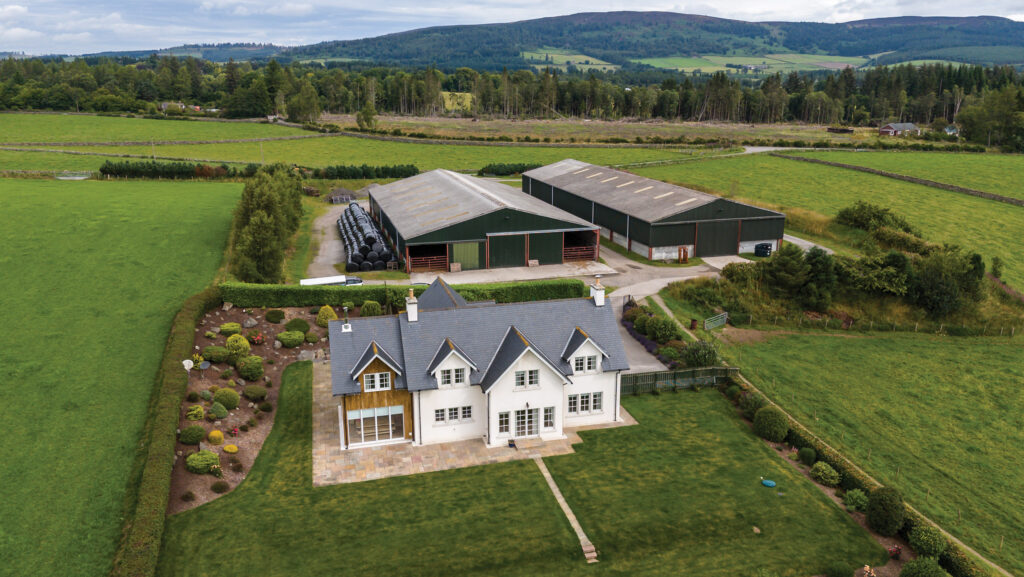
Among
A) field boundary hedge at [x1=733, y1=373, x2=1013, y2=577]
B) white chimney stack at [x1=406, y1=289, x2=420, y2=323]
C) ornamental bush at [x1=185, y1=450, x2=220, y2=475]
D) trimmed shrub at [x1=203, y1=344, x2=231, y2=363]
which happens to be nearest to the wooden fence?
field boundary hedge at [x1=733, y1=373, x2=1013, y2=577]

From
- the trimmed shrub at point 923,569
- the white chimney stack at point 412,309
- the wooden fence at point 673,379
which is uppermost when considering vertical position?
the white chimney stack at point 412,309

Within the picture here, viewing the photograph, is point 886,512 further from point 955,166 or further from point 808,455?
→ point 955,166

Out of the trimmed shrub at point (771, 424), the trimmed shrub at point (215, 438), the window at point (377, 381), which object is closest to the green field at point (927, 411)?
the trimmed shrub at point (771, 424)

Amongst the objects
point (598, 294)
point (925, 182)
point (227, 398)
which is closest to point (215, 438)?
point (227, 398)

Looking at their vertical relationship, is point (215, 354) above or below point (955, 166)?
below

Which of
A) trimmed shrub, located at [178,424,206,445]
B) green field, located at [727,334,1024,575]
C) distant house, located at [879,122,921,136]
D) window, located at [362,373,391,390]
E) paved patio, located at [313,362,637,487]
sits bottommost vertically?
green field, located at [727,334,1024,575]

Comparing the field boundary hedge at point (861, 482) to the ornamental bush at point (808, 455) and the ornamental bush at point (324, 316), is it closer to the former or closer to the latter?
the ornamental bush at point (808, 455)

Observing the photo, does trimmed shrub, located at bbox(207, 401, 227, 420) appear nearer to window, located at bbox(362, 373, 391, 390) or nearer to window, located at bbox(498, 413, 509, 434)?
window, located at bbox(362, 373, 391, 390)
